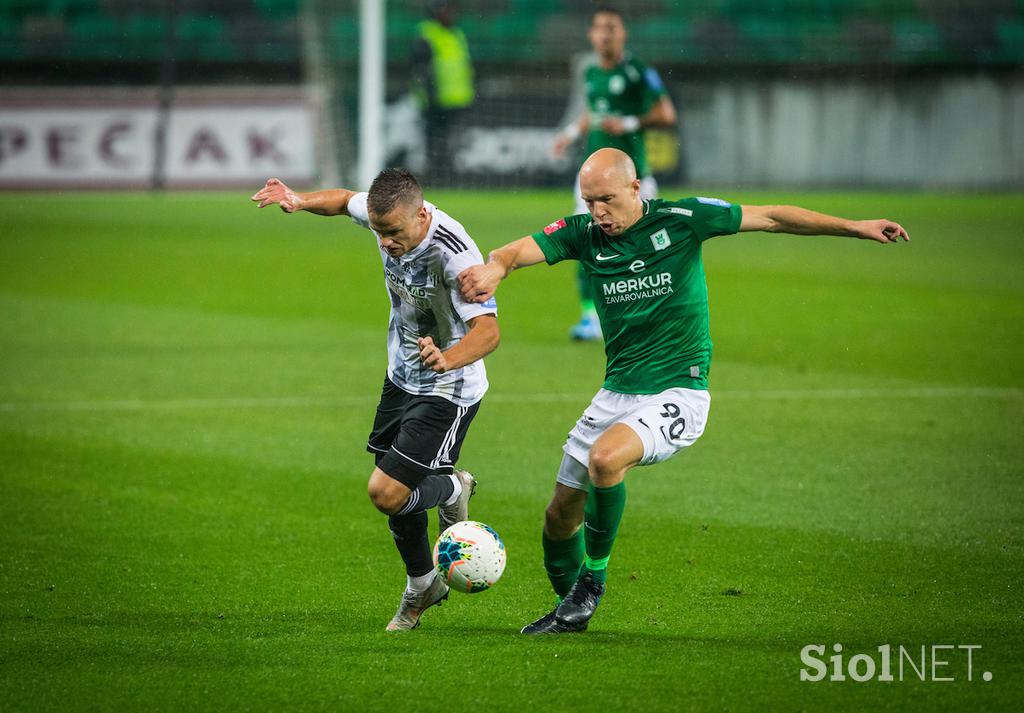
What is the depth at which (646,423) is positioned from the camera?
5324 mm

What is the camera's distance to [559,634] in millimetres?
5262

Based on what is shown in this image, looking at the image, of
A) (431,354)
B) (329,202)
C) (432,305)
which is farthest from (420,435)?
(329,202)

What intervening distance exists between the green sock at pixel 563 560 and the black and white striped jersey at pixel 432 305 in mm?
698

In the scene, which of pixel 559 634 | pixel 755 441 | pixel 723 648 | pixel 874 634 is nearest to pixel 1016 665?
pixel 874 634

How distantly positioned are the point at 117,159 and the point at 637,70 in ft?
51.0

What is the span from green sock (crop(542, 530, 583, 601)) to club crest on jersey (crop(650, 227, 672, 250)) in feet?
3.87

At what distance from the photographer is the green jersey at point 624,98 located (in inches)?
498

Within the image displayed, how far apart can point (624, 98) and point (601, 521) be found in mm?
8093

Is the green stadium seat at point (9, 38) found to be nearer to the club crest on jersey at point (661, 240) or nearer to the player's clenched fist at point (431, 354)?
the club crest on jersey at point (661, 240)

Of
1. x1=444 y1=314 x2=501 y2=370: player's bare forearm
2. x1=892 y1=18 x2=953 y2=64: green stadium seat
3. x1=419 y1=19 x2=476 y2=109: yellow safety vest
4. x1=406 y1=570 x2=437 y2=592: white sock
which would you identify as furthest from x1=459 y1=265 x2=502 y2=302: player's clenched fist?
x1=892 y1=18 x2=953 y2=64: green stadium seat

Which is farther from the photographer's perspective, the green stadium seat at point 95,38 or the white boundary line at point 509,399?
the green stadium seat at point 95,38

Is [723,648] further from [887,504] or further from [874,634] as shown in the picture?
[887,504]

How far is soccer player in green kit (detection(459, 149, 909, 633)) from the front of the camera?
5.31 meters

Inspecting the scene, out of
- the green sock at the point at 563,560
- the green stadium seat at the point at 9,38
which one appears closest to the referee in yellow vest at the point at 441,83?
the green stadium seat at the point at 9,38
